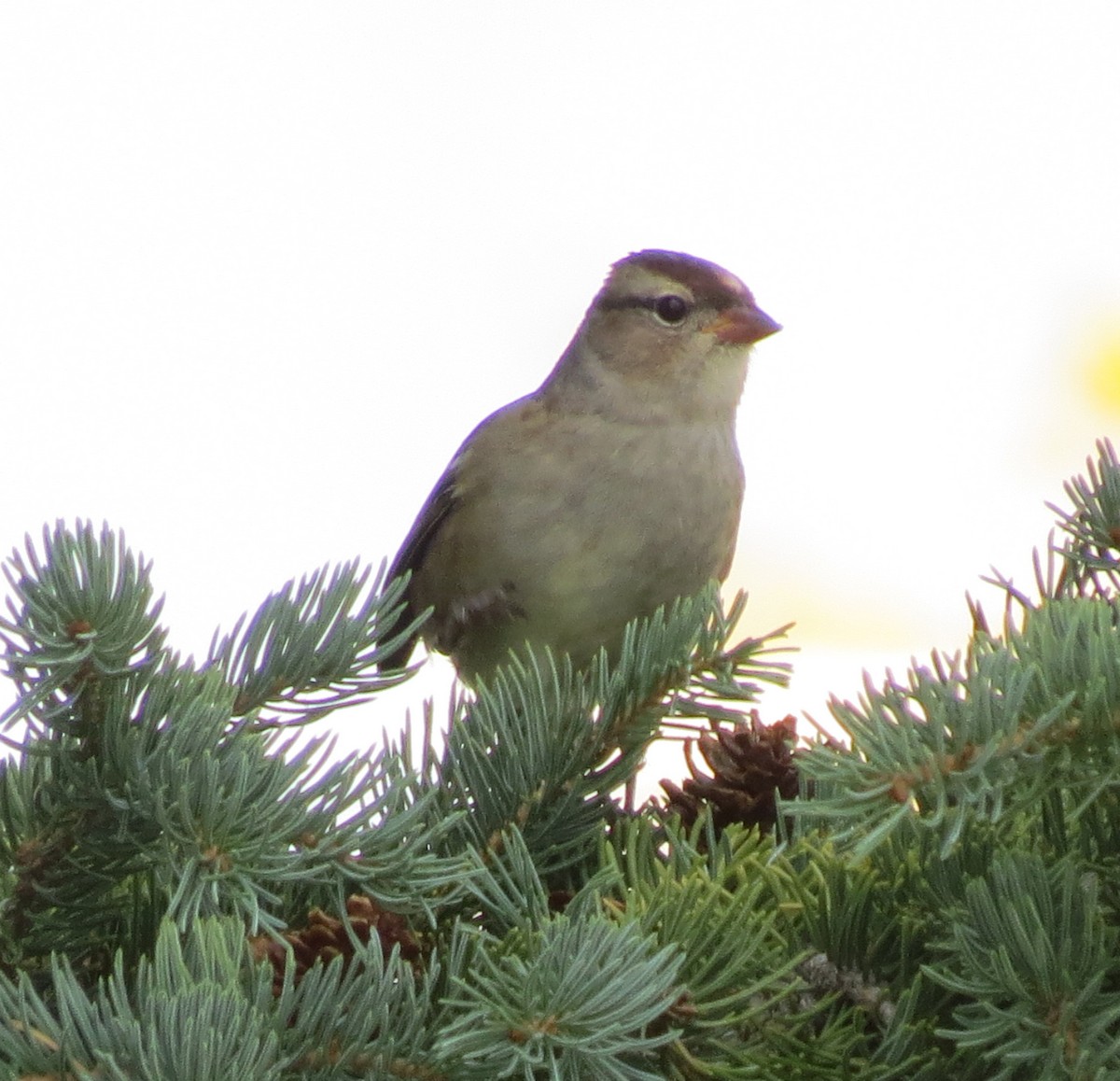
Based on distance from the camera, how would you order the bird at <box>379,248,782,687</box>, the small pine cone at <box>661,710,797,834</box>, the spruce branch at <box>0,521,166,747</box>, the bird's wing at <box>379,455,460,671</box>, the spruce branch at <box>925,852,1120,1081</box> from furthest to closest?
the bird's wing at <box>379,455,460,671</box>, the bird at <box>379,248,782,687</box>, the small pine cone at <box>661,710,797,834</box>, the spruce branch at <box>0,521,166,747</box>, the spruce branch at <box>925,852,1120,1081</box>

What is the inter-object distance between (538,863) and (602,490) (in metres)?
1.37

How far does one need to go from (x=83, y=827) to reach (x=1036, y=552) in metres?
0.69

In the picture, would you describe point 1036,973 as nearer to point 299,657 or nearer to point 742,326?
point 299,657

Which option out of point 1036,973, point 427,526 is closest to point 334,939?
point 1036,973

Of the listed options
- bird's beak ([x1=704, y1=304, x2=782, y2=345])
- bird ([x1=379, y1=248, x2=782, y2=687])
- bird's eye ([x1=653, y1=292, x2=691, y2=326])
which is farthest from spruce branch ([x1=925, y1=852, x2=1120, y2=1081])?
bird's eye ([x1=653, y1=292, x2=691, y2=326])

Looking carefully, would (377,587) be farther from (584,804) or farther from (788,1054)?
(788,1054)

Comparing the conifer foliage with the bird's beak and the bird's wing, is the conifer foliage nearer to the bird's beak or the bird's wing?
the bird's wing

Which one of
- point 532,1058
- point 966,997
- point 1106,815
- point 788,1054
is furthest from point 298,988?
point 1106,815

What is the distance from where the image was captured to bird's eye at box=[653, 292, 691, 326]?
282 centimetres

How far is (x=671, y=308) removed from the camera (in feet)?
9.29

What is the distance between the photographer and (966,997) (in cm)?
90

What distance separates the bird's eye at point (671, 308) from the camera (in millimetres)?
2816

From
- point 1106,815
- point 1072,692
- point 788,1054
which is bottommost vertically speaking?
point 788,1054

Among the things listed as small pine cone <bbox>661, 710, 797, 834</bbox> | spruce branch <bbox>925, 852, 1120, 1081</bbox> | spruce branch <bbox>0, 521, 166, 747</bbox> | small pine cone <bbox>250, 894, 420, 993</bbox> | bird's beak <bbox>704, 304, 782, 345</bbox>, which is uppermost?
bird's beak <bbox>704, 304, 782, 345</bbox>
